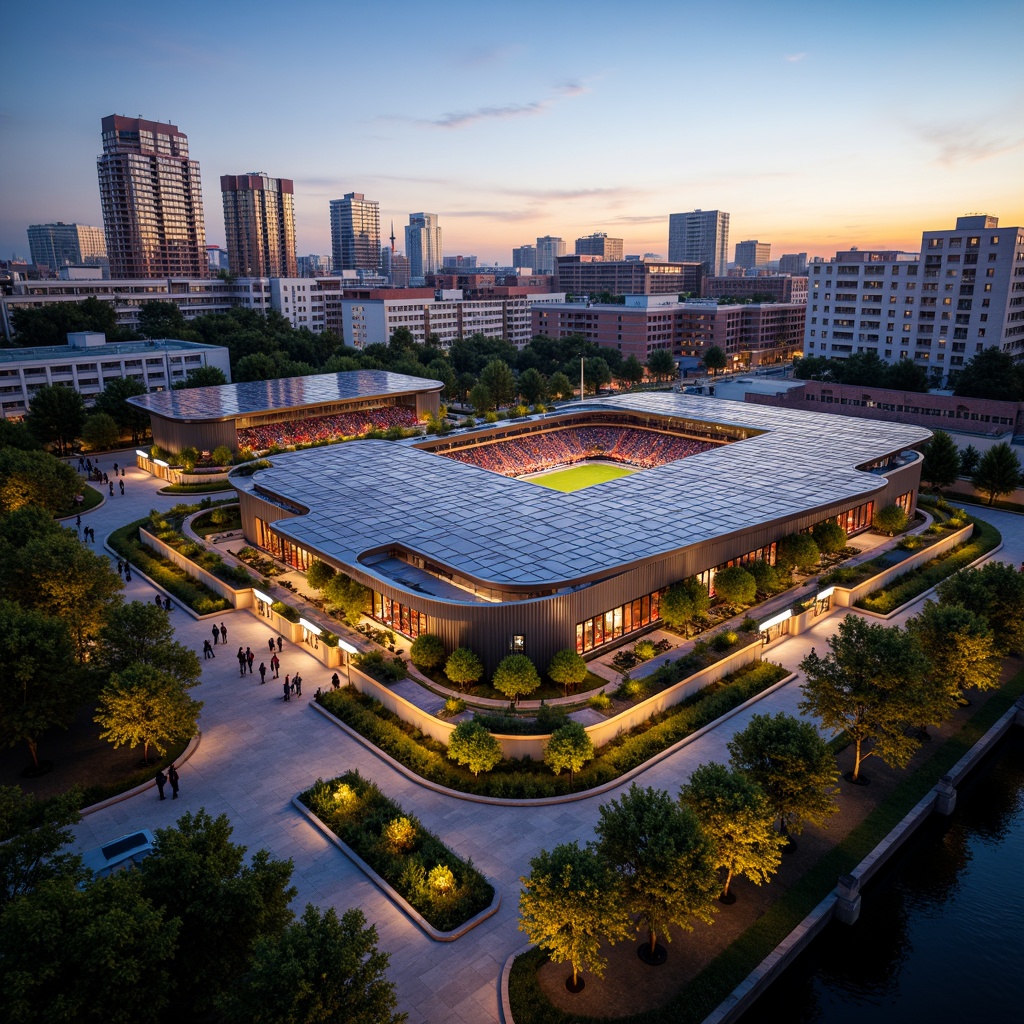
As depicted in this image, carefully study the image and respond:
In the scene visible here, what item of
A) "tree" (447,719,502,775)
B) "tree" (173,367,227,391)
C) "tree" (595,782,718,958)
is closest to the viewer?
"tree" (595,782,718,958)

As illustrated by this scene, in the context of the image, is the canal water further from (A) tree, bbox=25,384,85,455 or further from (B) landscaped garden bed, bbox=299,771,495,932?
(A) tree, bbox=25,384,85,455

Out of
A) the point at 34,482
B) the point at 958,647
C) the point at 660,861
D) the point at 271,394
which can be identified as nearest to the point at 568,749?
the point at 660,861

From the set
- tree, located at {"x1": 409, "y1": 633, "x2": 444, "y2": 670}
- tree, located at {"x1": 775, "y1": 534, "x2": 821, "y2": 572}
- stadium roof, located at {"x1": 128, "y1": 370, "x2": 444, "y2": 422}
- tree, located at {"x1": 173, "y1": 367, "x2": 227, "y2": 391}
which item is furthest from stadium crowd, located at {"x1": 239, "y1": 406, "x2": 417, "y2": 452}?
tree, located at {"x1": 775, "y1": 534, "x2": 821, "y2": 572}

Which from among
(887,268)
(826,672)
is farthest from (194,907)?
(887,268)

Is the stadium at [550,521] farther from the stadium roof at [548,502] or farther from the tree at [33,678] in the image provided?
the tree at [33,678]

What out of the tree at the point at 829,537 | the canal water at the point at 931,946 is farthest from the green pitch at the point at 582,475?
the canal water at the point at 931,946

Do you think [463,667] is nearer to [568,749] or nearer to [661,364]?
[568,749]

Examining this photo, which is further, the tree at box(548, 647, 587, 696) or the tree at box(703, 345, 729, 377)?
the tree at box(703, 345, 729, 377)
